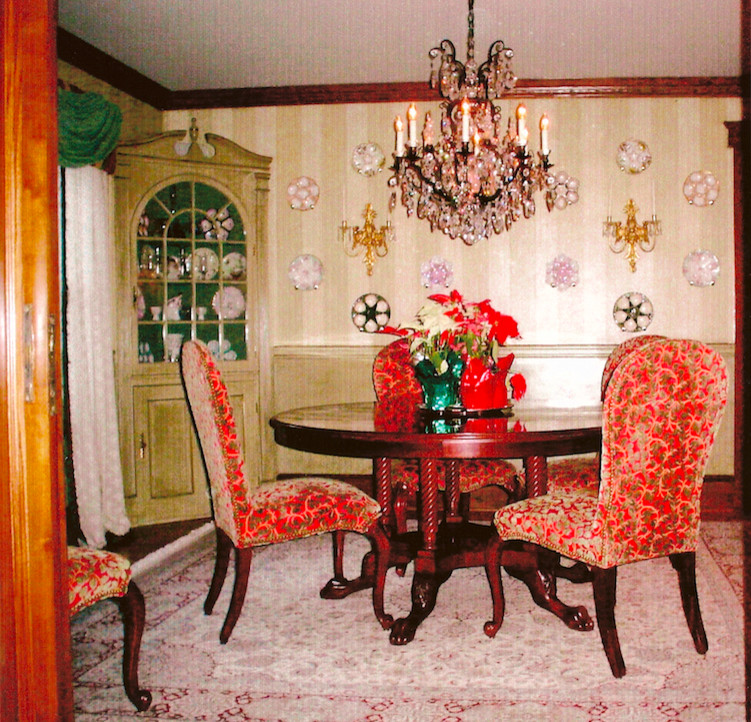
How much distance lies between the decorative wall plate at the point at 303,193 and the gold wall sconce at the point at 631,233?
1.90 metres

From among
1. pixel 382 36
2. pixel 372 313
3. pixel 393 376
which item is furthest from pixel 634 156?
pixel 393 376

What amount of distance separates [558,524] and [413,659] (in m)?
0.64

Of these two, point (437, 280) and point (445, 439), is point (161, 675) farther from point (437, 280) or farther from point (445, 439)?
point (437, 280)

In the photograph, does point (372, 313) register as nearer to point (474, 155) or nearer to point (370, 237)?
point (370, 237)

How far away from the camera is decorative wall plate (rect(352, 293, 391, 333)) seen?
190 inches

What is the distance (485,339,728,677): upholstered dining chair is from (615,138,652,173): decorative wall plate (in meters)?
2.94

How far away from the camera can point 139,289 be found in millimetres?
4316

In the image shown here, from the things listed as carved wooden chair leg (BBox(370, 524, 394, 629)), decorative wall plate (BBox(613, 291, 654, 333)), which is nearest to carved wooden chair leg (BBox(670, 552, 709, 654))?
carved wooden chair leg (BBox(370, 524, 394, 629))

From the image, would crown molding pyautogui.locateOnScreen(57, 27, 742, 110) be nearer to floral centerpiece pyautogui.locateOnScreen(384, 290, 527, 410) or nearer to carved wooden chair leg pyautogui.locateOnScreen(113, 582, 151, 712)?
floral centerpiece pyautogui.locateOnScreen(384, 290, 527, 410)

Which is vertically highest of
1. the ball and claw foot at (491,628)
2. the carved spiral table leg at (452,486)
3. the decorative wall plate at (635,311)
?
the decorative wall plate at (635,311)

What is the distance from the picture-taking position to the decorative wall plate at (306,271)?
486cm

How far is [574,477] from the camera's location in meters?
2.97

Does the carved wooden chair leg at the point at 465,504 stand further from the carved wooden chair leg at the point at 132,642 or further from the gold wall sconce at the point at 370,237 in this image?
the gold wall sconce at the point at 370,237

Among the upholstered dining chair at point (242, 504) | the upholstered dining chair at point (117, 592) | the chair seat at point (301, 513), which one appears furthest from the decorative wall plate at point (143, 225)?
the upholstered dining chair at point (117, 592)
